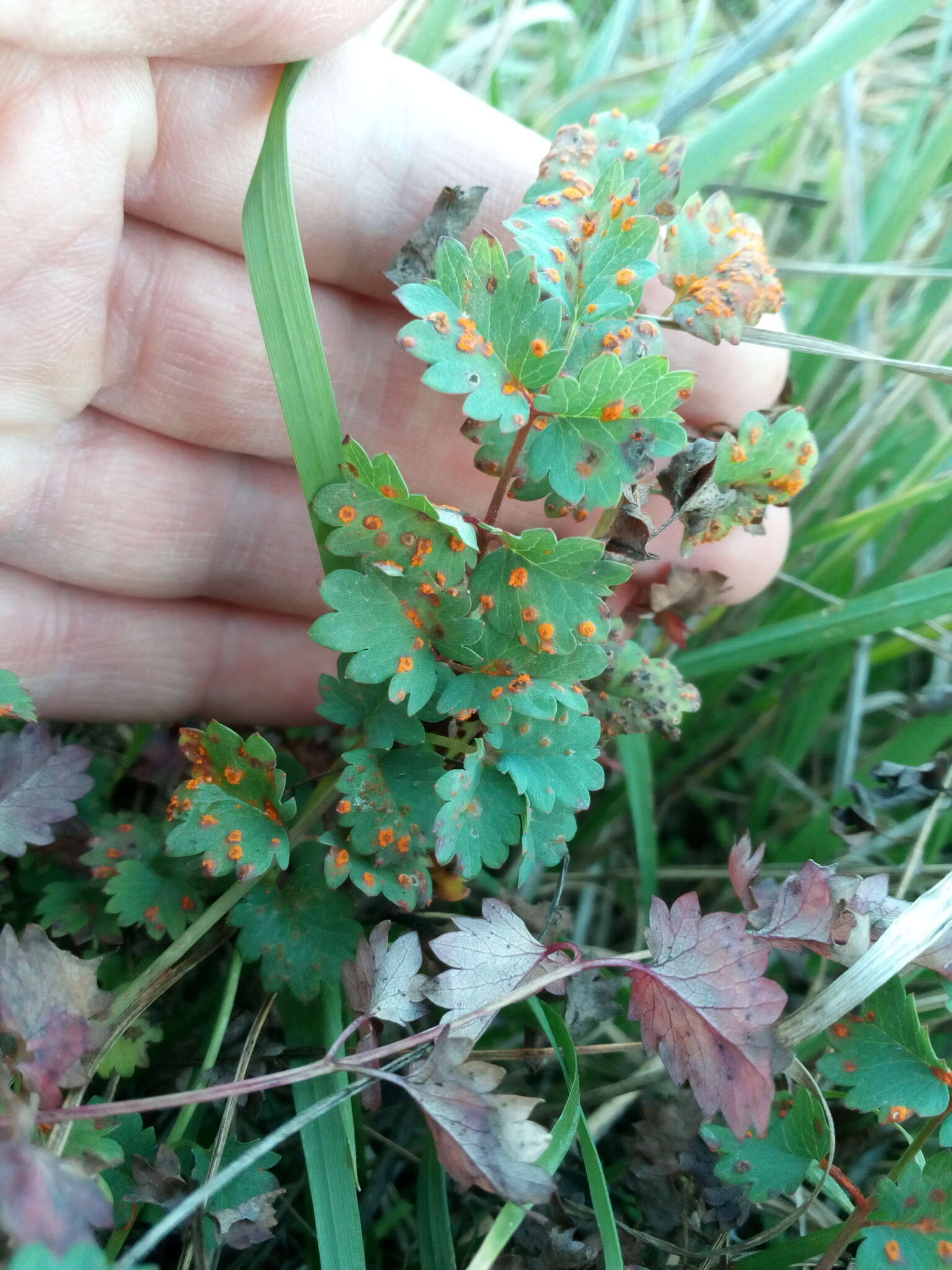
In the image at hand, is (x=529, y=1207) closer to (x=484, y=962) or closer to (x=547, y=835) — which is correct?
(x=484, y=962)

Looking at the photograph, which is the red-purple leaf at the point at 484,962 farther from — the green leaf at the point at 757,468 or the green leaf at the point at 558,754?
the green leaf at the point at 757,468

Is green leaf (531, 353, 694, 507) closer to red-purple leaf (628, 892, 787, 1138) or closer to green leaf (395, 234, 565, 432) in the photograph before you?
green leaf (395, 234, 565, 432)

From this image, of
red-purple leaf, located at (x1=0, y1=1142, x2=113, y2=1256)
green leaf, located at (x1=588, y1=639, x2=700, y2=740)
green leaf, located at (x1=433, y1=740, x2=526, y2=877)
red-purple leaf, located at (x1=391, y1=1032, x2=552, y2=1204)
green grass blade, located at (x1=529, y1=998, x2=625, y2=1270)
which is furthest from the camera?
green leaf, located at (x1=588, y1=639, x2=700, y2=740)

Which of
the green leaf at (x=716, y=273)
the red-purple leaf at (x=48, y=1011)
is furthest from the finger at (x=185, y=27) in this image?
the red-purple leaf at (x=48, y=1011)

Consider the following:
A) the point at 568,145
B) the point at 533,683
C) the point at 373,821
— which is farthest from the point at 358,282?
the point at 373,821

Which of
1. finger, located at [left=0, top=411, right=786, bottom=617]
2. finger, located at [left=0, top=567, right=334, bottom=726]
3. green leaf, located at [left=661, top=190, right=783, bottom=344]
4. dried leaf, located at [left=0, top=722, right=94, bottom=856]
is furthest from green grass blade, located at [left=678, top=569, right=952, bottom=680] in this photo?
dried leaf, located at [left=0, top=722, right=94, bottom=856]

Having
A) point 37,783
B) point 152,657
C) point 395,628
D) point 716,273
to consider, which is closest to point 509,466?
point 395,628
